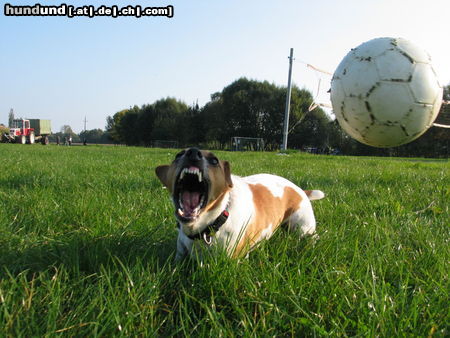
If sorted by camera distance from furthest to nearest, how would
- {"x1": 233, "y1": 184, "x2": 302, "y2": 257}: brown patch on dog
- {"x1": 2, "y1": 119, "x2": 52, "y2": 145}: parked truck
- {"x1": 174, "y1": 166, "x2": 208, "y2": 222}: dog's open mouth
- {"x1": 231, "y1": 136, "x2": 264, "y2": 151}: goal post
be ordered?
1. {"x1": 231, "y1": 136, "x2": 264, "y2": 151}: goal post
2. {"x1": 2, "y1": 119, "x2": 52, "y2": 145}: parked truck
3. {"x1": 233, "y1": 184, "x2": 302, "y2": 257}: brown patch on dog
4. {"x1": 174, "y1": 166, "x2": 208, "y2": 222}: dog's open mouth

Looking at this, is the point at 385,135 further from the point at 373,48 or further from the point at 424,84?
the point at 373,48

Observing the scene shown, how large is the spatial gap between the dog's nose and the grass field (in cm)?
59

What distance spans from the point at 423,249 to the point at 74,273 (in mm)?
2274

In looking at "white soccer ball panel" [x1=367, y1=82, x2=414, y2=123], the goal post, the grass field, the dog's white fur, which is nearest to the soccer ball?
"white soccer ball panel" [x1=367, y1=82, x2=414, y2=123]

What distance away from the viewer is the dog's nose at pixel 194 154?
84.0 inches

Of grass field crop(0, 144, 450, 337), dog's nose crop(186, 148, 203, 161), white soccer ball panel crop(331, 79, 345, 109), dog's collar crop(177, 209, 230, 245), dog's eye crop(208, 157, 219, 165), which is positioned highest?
white soccer ball panel crop(331, 79, 345, 109)

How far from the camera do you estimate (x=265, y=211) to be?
105 inches

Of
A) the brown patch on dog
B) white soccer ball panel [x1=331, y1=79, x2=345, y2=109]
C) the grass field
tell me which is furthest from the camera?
white soccer ball panel [x1=331, y1=79, x2=345, y2=109]

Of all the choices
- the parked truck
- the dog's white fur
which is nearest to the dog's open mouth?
the dog's white fur

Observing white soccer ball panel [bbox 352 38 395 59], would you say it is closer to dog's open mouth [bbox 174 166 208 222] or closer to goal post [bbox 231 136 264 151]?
dog's open mouth [bbox 174 166 208 222]

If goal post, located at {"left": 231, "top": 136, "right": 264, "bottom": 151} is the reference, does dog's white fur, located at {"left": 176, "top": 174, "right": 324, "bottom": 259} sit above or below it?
below

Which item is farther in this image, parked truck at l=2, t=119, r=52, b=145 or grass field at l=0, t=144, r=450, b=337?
parked truck at l=2, t=119, r=52, b=145

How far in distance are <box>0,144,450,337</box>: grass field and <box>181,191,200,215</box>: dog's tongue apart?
31 cm

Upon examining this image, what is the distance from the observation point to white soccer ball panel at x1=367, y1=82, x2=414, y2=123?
450 centimetres
